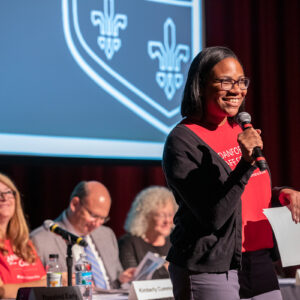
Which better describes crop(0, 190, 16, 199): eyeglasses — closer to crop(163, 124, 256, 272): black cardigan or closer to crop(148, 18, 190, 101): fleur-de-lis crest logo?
crop(148, 18, 190, 101): fleur-de-lis crest logo

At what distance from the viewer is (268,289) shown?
1.54m

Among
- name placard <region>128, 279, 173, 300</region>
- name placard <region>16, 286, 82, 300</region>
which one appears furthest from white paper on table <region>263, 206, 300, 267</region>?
name placard <region>128, 279, 173, 300</region>

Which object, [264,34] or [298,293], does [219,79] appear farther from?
[264,34]

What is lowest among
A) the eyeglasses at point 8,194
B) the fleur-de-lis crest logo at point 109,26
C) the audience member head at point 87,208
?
the audience member head at point 87,208

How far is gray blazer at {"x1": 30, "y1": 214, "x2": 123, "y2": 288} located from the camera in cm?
347

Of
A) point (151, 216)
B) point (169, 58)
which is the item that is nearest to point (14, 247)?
point (151, 216)

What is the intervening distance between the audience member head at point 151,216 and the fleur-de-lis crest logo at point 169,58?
0.75 m

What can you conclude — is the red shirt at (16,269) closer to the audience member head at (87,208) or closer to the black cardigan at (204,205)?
the audience member head at (87,208)

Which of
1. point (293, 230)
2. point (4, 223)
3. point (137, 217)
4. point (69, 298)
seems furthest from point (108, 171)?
point (293, 230)

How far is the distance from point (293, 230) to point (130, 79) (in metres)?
2.41

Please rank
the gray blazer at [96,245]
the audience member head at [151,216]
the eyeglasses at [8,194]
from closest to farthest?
the eyeglasses at [8,194] → the gray blazer at [96,245] → the audience member head at [151,216]

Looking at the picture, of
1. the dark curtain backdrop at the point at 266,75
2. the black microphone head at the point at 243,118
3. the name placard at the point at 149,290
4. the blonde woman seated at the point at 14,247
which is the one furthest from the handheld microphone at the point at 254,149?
the dark curtain backdrop at the point at 266,75

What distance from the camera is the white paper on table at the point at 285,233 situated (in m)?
1.56

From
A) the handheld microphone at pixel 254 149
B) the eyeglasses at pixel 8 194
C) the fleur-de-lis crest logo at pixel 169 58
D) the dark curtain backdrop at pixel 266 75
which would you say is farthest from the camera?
the dark curtain backdrop at pixel 266 75
